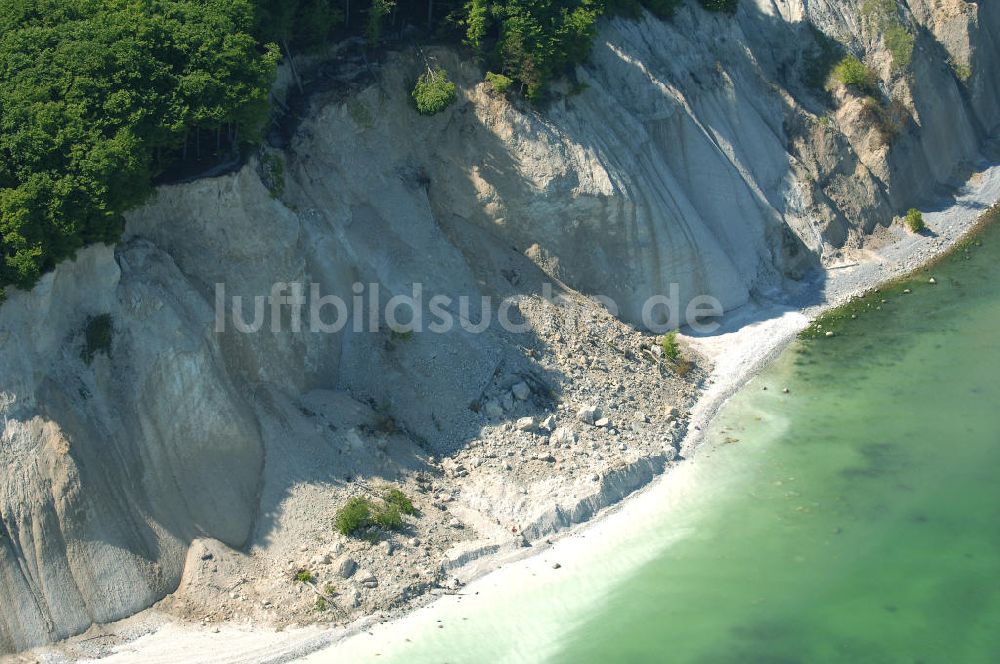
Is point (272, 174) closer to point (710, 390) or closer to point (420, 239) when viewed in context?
point (420, 239)

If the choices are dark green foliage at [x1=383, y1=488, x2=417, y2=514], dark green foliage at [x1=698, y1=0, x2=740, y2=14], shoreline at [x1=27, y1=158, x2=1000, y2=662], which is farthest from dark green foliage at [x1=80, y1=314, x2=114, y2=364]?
dark green foliage at [x1=698, y1=0, x2=740, y2=14]

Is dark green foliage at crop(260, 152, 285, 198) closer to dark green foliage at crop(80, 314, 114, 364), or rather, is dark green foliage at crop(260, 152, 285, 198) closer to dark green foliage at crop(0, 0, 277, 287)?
dark green foliage at crop(0, 0, 277, 287)

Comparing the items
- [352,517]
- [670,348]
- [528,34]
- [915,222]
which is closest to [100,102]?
[352,517]

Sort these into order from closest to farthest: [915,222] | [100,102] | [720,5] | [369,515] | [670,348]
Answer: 1. [100,102]
2. [369,515]
3. [670,348]
4. [720,5]
5. [915,222]

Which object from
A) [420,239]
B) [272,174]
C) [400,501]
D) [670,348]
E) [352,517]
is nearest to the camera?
[352,517]

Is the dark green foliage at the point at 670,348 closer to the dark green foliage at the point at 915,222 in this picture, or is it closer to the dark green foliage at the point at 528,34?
the dark green foliage at the point at 528,34

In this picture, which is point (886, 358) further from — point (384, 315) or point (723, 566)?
point (384, 315)
